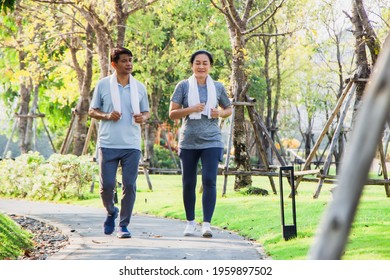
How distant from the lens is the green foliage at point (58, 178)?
47.2 feet

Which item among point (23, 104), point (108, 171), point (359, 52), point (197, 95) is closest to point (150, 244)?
point (108, 171)

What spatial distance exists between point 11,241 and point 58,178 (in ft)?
24.2

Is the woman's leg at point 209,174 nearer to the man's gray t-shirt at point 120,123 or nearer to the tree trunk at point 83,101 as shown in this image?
the man's gray t-shirt at point 120,123

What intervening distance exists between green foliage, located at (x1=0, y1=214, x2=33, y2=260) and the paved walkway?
14.0 inches

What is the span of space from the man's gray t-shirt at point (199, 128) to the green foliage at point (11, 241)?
1.52m

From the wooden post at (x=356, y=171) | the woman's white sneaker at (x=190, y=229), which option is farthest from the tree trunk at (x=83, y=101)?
the wooden post at (x=356, y=171)

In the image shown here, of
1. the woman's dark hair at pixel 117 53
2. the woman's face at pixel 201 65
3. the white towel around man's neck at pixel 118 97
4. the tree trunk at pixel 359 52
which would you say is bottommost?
the white towel around man's neck at pixel 118 97

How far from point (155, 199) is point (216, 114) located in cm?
658

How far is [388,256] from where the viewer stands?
231 inches

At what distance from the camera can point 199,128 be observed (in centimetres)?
709

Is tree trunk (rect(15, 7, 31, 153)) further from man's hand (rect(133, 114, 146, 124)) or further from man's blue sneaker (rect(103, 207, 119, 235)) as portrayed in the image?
man's hand (rect(133, 114, 146, 124))

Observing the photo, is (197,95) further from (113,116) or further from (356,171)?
(356,171)
